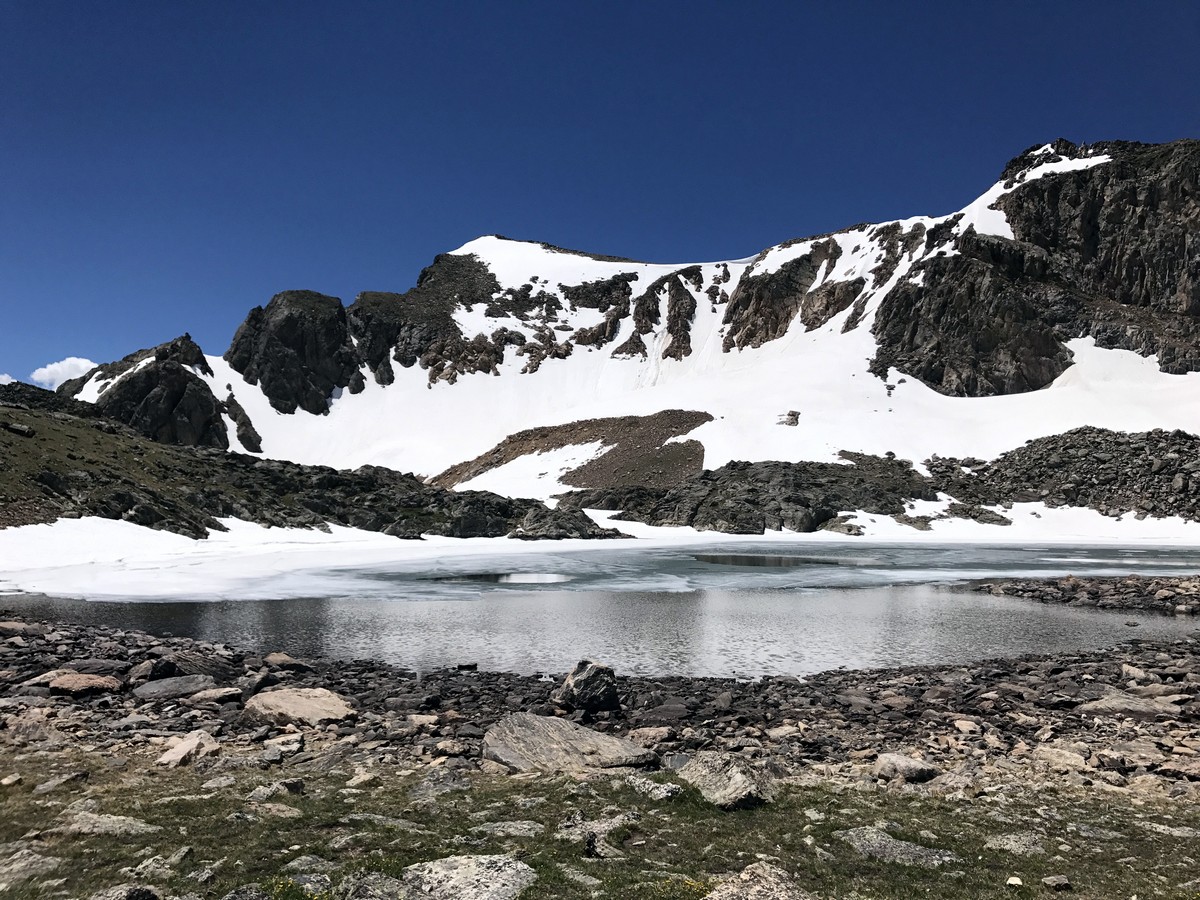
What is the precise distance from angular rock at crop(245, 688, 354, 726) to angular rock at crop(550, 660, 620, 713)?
454cm

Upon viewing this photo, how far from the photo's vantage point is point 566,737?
1292 cm

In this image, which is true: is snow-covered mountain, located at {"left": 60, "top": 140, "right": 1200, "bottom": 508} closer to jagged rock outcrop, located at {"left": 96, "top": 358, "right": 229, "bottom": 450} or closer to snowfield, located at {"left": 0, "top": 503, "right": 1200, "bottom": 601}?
jagged rock outcrop, located at {"left": 96, "top": 358, "right": 229, "bottom": 450}

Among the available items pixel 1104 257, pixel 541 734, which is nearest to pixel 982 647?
pixel 541 734

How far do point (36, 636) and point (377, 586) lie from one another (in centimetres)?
1794

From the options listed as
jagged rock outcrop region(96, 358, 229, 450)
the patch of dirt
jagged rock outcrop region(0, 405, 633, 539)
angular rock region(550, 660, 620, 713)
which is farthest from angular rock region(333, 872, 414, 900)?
jagged rock outcrop region(96, 358, 229, 450)

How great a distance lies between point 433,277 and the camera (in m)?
193

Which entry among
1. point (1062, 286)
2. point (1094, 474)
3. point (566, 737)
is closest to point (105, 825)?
point (566, 737)

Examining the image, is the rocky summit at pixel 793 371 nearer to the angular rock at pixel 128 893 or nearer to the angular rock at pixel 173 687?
the angular rock at pixel 173 687

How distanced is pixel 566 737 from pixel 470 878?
5755mm

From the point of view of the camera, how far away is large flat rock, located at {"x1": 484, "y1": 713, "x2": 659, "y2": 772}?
1205cm

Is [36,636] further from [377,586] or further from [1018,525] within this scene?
[1018,525]

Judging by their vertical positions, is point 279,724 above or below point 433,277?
below

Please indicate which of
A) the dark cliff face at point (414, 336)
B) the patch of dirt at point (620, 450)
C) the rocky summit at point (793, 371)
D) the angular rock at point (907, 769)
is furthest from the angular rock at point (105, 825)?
the dark cliff face at point (414, 336)

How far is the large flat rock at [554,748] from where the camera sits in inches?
474
